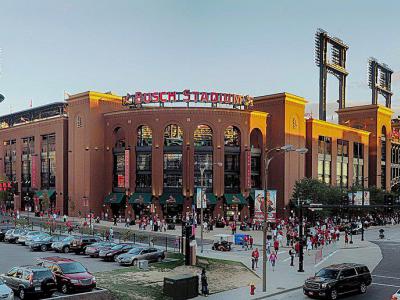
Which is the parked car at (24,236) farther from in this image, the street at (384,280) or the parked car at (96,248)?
the street at (384,280)

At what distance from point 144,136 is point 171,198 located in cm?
1240

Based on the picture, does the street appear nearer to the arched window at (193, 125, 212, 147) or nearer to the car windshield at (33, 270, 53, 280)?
the car windshield at (33, 270, 53, 280)

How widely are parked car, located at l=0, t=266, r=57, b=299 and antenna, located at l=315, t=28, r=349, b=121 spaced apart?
90923 millimetres

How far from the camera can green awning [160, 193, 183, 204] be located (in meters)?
76.8

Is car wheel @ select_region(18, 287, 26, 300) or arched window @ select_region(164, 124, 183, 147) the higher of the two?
arched window @ select_region(164, 124, 183, 147)

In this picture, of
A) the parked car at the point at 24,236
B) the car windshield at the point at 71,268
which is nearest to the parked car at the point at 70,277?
the car windshield at the point at 71,268

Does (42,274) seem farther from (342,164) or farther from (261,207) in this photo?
(342,164)

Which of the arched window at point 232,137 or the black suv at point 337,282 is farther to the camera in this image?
the arched window at point 232,137

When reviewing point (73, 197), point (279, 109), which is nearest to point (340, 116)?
point (279, 109)

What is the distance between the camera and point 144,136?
271 feet

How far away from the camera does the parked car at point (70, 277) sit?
26562 mm

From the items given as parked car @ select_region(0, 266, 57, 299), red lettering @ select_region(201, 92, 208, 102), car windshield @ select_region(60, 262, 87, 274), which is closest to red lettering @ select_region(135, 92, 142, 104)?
red lettering @ select_region(201, 92, 208, 102)

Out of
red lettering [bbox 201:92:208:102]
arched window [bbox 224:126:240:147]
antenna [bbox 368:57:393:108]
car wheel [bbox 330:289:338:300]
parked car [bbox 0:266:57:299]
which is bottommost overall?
car wheel [bbox 330:289:338:300]

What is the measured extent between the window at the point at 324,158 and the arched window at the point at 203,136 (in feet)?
82.3
